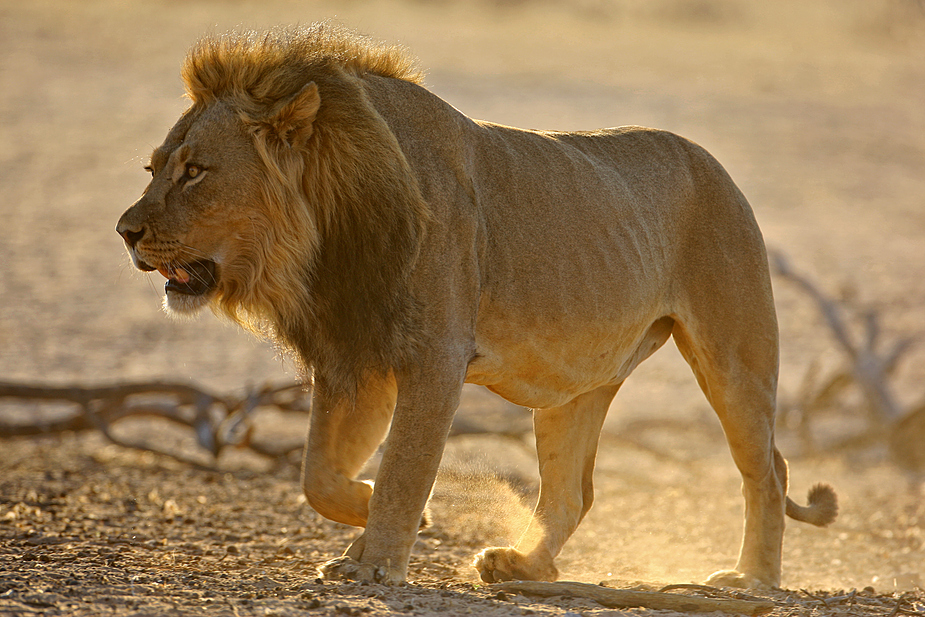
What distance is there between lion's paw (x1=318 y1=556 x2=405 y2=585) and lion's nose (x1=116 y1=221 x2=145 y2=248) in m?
1.12

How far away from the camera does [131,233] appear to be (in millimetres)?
3248

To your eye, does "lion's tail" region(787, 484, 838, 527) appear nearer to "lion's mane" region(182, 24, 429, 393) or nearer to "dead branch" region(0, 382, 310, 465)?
"lion's mane" region(182, 24, 429, 393)

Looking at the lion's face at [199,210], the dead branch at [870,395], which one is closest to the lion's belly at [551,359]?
the lion's face at [199,210]

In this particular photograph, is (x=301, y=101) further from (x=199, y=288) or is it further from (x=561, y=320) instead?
(x=561, y=320)

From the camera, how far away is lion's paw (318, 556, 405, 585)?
10.6 feet

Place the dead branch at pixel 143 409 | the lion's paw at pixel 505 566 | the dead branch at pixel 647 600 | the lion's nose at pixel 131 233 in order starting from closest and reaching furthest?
the lion's nose at pixel 131 233 → the dead branch at pixel 647 600 → the lion's paw at pixel 505 566 → the dead branch at pixel 143 409

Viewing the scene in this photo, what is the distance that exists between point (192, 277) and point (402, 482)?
0.88 metres

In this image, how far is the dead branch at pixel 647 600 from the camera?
338 cm

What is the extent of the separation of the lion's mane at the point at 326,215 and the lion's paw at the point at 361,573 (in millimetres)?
529

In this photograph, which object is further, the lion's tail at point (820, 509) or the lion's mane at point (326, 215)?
the lion's tail at point (820, 509)

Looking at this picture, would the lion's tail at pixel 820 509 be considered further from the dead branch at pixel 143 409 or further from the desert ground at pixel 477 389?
the dead branch at pixel 143 409

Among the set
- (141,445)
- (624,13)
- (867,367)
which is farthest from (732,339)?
(624,13)

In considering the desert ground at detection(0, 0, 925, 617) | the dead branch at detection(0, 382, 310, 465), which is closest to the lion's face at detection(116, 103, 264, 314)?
the desert ground at detection(0, 0, 925, 617)

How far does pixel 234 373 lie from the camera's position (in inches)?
385
